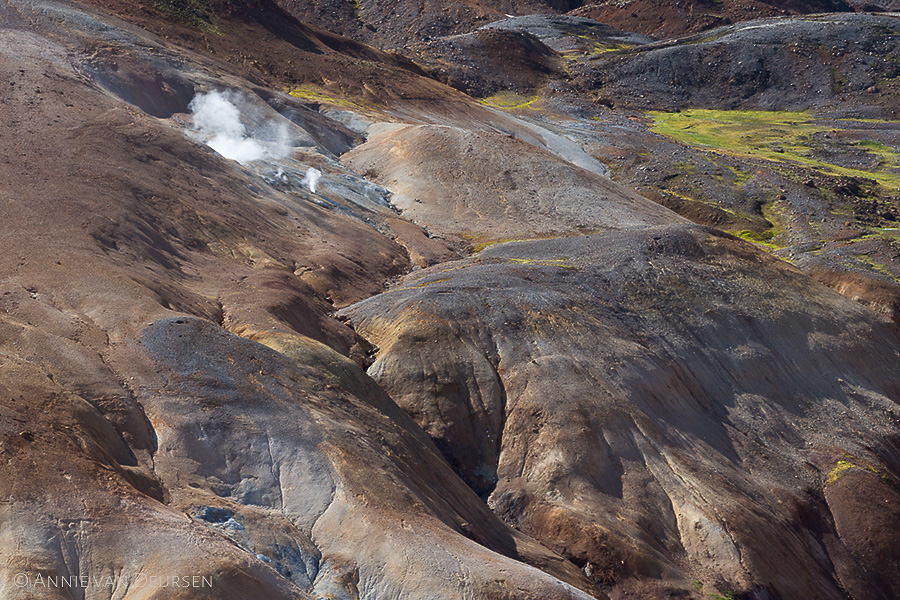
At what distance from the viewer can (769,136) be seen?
81.1 metres

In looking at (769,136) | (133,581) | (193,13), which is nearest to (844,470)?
(133,581)

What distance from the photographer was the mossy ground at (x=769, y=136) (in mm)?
71438

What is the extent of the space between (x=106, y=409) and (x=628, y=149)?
189 feet

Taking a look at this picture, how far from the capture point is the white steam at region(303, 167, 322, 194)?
4138cm

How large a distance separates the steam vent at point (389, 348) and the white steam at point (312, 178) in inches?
8.3

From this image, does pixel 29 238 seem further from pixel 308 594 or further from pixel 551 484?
pixel 551 484

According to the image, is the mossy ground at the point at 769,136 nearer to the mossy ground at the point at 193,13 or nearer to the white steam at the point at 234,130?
the mossy ground at the point at 193,13

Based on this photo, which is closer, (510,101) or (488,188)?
(488,188)

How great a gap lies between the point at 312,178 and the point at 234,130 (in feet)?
18.1

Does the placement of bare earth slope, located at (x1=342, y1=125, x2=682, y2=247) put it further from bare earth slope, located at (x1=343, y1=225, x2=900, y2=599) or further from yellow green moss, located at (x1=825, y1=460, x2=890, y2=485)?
yellow green moss, located at (x1=825, y1=460, x2=890, y2=485)

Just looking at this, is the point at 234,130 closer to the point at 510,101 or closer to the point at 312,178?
the point at 312,178

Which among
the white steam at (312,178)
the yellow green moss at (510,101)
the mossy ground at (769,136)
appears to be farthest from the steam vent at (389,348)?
the yellow green moss at (510,101)

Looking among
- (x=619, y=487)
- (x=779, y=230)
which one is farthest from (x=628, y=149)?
(x=619, y=487)

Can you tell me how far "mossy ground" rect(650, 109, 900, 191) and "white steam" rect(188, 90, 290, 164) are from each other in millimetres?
43377
